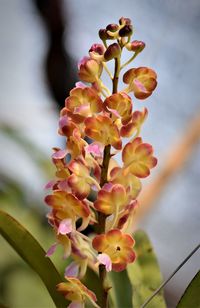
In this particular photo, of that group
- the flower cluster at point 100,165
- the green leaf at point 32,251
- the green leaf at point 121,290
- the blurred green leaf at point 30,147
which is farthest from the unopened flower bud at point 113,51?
the blurred green leaf at point 30,147

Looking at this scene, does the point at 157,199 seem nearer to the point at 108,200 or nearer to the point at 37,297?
the point at 37,297

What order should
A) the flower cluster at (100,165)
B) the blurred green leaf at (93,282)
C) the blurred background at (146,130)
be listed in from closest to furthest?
1. the flower cluster at (100,165)
2. the blurred green leaf at (93,282)
3. the blurred background at (146,130)

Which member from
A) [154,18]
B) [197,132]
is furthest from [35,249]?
[197,132]

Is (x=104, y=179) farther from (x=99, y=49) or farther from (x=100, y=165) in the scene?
(x=99, y=49)

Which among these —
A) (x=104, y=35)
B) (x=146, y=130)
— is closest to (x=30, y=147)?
(x=146, y=130)

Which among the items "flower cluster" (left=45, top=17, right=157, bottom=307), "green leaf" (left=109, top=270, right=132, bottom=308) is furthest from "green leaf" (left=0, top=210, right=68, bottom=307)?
"green leaf" (left=109, top=270, right=132, bottom=308)

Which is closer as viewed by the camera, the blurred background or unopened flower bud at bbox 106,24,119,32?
unopened flower bud at bbox 106,24,119,32

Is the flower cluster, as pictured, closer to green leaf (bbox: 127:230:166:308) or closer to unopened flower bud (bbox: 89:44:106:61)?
unopened flower bud (bbox: 89:44:106:61)

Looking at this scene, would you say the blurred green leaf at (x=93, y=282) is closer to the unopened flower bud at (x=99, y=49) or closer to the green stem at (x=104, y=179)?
the green stem at (x=104, y=179)
